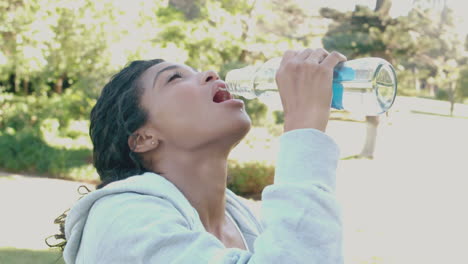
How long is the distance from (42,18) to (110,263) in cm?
1041

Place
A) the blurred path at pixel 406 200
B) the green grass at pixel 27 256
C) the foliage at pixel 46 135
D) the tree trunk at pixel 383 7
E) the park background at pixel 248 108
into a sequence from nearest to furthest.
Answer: the green grass at pixel 27 256 < the blurred path at pixel 406 200 < the park background at pixel 248 108 < the foliage at pixel 46 135 < the tree trunk at pixel 383 7

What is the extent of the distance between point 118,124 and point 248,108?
13.7 meters

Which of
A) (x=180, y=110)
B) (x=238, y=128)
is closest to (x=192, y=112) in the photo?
(x=180, y=110)

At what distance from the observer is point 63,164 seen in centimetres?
1092

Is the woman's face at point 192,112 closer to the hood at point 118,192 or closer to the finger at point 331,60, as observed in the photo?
the hood at point 118,192

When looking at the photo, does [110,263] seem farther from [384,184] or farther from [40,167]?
[384,184]

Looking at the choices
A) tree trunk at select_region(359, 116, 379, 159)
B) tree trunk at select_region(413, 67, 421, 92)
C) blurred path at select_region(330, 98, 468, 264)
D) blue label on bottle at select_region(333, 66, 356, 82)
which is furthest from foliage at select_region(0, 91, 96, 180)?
tree trunk at select_region(413, 67, 421, 92)

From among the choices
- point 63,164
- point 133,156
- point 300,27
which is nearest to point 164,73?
point 133,156

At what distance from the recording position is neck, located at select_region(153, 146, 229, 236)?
1599 millimetres

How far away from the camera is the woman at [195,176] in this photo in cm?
112

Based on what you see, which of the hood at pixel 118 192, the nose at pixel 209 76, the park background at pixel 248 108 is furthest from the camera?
the park background at pixel 248 108

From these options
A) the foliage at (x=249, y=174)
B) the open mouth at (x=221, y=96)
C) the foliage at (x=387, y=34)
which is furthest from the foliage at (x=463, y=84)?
the open mouth at (x=221, y=96)

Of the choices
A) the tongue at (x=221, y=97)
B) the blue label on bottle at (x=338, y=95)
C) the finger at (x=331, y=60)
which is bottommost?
the tongue at (x=221, y=97)

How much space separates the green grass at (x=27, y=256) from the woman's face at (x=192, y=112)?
4143 mm
